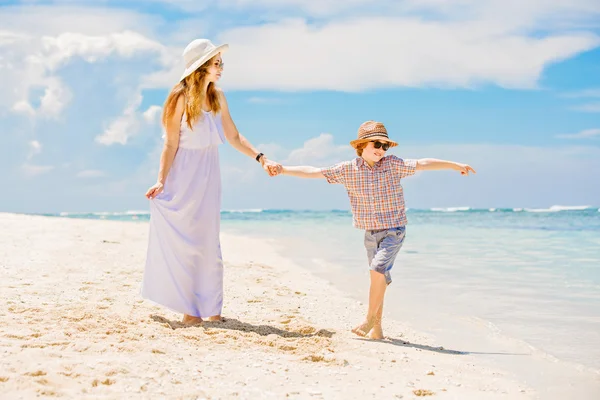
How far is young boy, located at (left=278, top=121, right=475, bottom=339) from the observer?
4.86 metres

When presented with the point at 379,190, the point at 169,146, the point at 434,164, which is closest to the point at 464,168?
the point at 434,164

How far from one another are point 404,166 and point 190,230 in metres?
1.88

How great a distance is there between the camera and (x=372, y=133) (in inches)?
191

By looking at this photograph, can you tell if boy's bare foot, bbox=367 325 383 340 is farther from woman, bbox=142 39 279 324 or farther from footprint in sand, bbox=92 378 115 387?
footprint in sand, bbox=92 378 115 387

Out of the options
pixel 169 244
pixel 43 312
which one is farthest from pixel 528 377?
pixel 43 312

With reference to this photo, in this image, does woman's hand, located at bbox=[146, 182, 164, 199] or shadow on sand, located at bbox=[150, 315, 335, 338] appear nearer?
shadow on sand, located at bbox=[150, 315, 335, 338]

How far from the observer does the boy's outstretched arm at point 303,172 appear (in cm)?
516

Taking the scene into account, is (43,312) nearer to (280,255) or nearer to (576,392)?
(576,392)

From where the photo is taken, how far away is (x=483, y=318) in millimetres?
5961

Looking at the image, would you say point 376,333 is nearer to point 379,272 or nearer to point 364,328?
point 364,328

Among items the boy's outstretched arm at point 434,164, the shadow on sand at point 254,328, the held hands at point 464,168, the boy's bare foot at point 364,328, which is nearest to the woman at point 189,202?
the shadow on sand at point 254,328

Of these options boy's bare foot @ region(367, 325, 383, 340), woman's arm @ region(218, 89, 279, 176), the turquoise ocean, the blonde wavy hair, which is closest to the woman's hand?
the blonde wavy hair

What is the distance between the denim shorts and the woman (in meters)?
1.33

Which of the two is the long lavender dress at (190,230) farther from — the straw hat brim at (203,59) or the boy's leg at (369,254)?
the boy's leg at (369,254)
